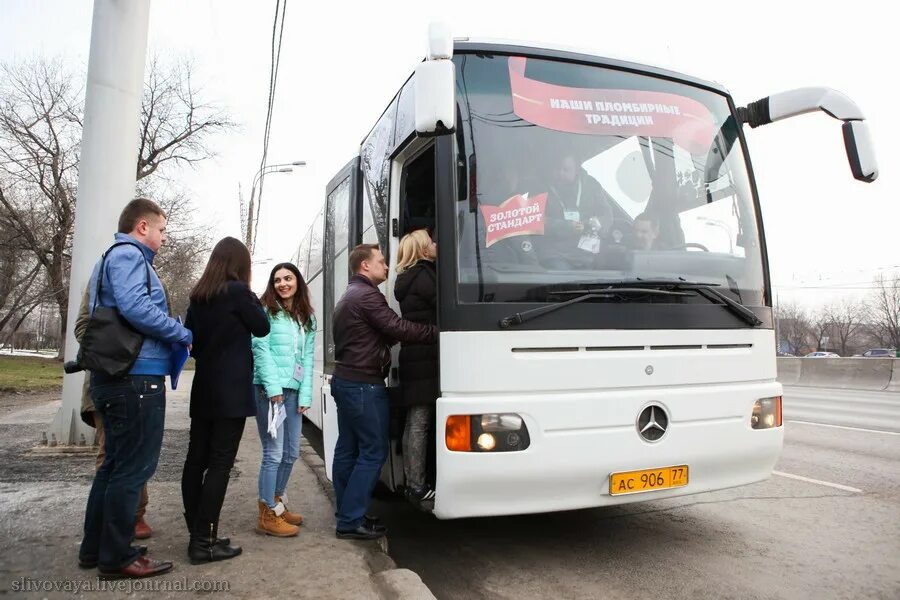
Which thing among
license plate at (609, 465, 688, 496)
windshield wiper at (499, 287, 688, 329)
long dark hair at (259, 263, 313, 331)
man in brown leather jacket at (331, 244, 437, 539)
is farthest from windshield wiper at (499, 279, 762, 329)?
long dark hair at (259, 263, 313, 331)

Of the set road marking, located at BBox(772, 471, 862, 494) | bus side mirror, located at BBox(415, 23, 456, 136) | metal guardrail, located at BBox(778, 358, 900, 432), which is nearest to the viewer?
bus side mirror, located at BBox(415, 23, 456, 136)

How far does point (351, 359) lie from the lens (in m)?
4.06

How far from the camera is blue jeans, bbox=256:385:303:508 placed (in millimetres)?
4133

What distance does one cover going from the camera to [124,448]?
10.6 feet

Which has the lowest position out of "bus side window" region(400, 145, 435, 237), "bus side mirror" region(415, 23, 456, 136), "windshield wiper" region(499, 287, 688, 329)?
"windshield wiper" region(499, 287, 688, 329)

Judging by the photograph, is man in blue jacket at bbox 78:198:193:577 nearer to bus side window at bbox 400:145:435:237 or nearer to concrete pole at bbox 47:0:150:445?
bus side window at bbox 400:145:435:237

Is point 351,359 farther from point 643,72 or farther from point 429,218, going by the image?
point 643,72

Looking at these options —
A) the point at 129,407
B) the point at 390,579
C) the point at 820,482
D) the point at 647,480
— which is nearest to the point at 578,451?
the point at 647,480

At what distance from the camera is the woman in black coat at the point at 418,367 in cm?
367

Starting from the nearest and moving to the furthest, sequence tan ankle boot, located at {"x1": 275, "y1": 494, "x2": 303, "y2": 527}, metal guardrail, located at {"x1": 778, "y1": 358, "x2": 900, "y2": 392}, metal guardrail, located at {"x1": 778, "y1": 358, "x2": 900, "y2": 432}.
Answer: tan ankle boot, located at {"x1": 275, "y1": 494, "x2": 303, "y2": 527}, metal guardrail, located at {"x1": 778, "y1": 358, "x2": 900, "y2": 432}, metal guardrail, located at {"x1": 778, "y1": 358, "x2": 900, "y2": 392}

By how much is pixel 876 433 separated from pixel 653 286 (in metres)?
7.32

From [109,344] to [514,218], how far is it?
7.13 ft

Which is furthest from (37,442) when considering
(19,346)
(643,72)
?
(19,346)

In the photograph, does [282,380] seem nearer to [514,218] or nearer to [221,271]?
[221,271]
